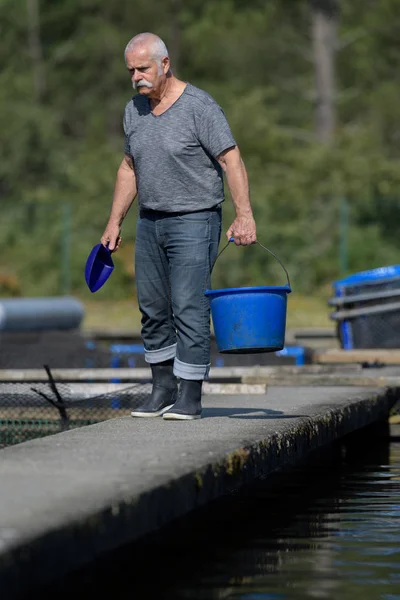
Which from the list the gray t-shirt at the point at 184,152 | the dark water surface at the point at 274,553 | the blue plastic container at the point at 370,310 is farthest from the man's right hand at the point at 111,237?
the blue plastic container at the point at 370,310

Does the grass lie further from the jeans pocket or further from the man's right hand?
the jeans pocket

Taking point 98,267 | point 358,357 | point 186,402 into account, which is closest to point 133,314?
point 358,357

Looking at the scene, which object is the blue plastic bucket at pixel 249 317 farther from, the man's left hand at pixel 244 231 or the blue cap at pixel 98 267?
the blue cap at pixel 98 267

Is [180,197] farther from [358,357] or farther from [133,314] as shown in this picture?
[133,314]

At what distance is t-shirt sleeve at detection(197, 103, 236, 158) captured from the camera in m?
7.21

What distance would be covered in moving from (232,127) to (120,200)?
2647cm

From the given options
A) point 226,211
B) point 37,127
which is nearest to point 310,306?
point 226,211

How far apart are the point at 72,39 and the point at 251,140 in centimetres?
1364

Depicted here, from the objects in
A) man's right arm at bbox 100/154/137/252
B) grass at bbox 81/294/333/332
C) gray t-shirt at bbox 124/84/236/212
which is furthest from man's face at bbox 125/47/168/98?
grass at bbox 81/294/333/332

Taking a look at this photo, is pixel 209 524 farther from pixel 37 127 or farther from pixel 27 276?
pixel 37 127

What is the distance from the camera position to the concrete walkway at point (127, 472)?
428 centimetres

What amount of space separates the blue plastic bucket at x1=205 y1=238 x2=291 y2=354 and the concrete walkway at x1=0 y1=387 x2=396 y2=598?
416mm

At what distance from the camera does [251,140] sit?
111 feet

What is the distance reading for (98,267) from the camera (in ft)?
25.5
